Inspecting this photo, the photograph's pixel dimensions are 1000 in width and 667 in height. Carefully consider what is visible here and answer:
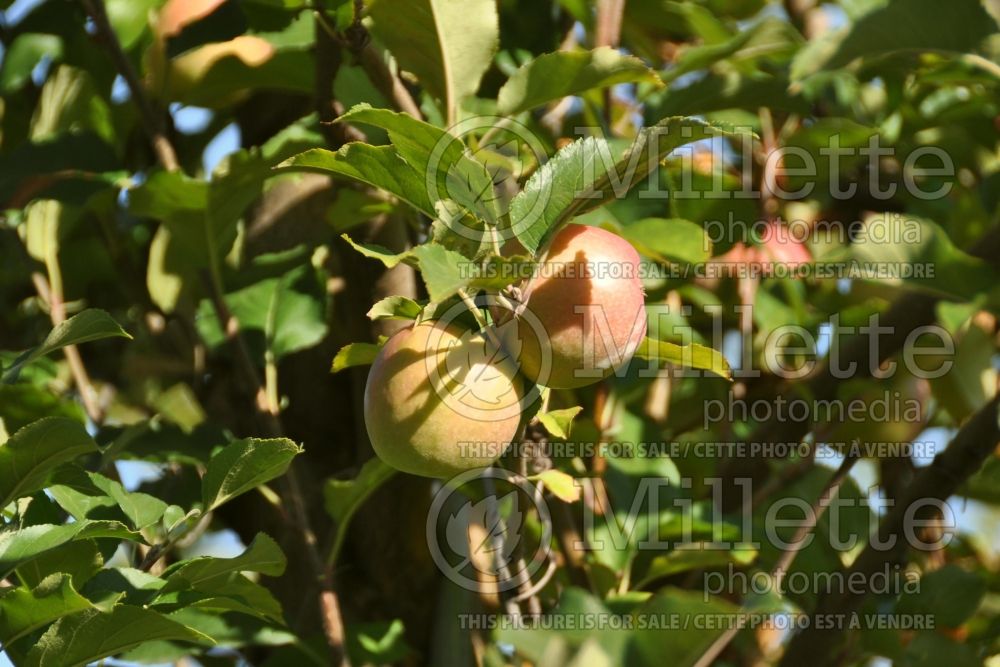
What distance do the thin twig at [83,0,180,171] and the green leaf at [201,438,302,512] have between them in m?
0.33

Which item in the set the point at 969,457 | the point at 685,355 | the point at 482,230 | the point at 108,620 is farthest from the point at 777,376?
the point at 108,620

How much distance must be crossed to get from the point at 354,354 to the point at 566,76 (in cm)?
26

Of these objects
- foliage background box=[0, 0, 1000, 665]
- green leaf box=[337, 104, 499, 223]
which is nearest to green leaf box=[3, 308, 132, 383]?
foliage background box=[0, 0, 1000, 665]

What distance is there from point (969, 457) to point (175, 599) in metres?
0.66

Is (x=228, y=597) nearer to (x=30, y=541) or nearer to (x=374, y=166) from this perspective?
(x=30, y=541)

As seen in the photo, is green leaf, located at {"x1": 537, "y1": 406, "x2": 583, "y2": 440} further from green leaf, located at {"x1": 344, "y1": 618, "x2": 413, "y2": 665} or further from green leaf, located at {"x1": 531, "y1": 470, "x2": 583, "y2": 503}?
green leaf, located at {"x1": 344, "y1": 618, "x2": 413, "y2": 665}

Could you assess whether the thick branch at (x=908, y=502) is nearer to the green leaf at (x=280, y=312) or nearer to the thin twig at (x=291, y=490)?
the thin twig at (x=291, y=490)

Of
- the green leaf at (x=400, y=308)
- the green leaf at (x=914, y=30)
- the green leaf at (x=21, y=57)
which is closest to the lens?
the green leaf at (x=400, y=308)

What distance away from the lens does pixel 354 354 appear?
80cm

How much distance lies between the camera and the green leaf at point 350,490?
0.97 meters

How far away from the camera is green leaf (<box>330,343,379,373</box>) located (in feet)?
2.58

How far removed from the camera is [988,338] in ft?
4.50

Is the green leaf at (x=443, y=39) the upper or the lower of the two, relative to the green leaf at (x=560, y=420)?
upper

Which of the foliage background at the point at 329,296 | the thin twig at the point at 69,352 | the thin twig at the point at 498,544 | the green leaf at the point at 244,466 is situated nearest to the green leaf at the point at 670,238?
the foliage background at the point at 329,296
